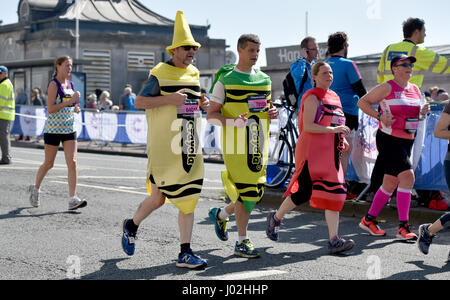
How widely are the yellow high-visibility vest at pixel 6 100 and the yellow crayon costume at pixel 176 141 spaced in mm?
9183

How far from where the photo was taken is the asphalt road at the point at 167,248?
5.63 meters

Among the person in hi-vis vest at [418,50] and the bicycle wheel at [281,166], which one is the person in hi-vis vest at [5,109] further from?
the person in hi-vis vest at [418,50]

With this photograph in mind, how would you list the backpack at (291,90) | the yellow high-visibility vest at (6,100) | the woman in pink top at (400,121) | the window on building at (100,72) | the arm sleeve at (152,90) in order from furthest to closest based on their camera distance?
the window on building at (100,72) < the yellow high-visibility vest at (6,100) < the backpack at (291,90) < the woman in pink top at (400,121) < the arm sleeve at (152,90)

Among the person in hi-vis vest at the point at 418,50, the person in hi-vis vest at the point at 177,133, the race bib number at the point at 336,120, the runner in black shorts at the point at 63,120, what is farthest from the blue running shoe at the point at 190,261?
the person in hi-vis vest at the point at 418,50

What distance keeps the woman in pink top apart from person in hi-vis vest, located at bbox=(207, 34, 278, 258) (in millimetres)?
1482

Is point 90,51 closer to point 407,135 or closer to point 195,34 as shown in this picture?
point 195,34

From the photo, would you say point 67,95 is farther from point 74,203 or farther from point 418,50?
point 418,50

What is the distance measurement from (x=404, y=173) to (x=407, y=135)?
385 mm

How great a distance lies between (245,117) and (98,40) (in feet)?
148

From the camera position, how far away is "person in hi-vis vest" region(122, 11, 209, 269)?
5816 mm

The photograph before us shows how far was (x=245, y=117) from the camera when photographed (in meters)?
6.14

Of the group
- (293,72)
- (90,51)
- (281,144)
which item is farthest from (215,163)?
(90,51)

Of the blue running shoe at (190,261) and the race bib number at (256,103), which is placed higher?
the race bib number at (256,103)
